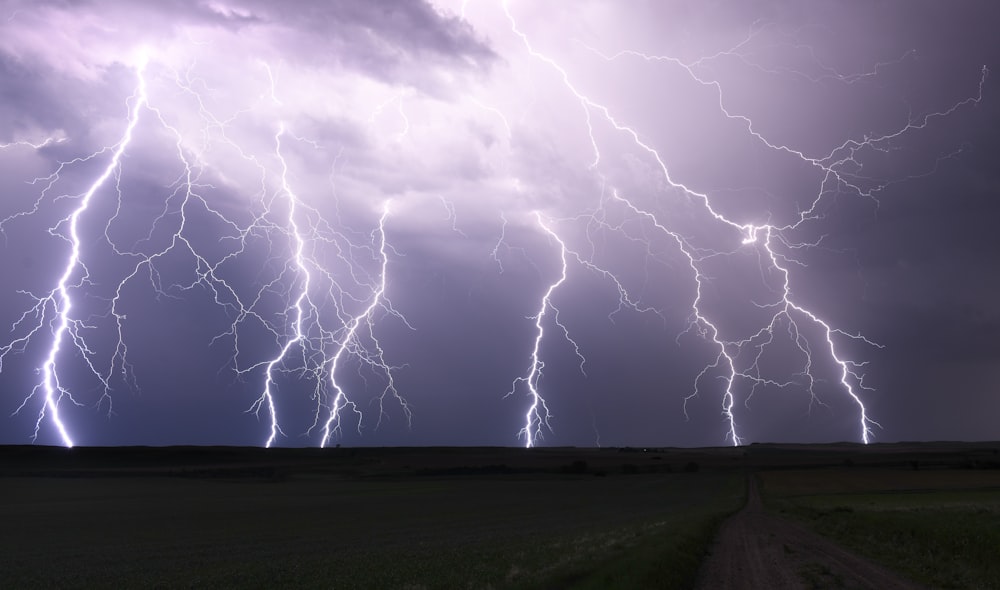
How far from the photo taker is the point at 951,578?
38.4 ft

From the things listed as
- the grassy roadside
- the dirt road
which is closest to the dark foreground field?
the grassy roadside

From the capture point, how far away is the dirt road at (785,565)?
37.0ft

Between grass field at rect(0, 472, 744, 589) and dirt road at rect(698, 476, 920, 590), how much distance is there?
1.74 ft

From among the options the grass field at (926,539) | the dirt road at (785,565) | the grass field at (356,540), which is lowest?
the grass field at (356,540)

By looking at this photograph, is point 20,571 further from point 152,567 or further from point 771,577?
point 771,577

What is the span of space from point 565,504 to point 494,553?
71.3 ft

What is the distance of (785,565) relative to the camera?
13.4 m

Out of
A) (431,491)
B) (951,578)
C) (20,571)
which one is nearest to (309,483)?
(431,491)

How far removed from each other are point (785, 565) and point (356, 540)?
1320cm

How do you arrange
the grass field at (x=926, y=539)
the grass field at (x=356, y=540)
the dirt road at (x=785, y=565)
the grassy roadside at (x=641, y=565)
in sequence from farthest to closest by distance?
the grass field at (x=356, y=540) → the grass field at (x=926, y=539) → the dirt road at (x=785, y=565) → the grassy roadside at (x=641, y=565)

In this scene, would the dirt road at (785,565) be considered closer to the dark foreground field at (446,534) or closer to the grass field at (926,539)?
the dark foreground field at (446,534)

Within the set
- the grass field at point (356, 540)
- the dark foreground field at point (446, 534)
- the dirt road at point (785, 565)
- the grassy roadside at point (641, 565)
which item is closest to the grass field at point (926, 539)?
the dark foreground field at point (446, 534)

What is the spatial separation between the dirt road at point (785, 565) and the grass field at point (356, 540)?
53 centimetres

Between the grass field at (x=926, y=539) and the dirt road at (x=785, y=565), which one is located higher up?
the grass field at (x=926, y=539)
